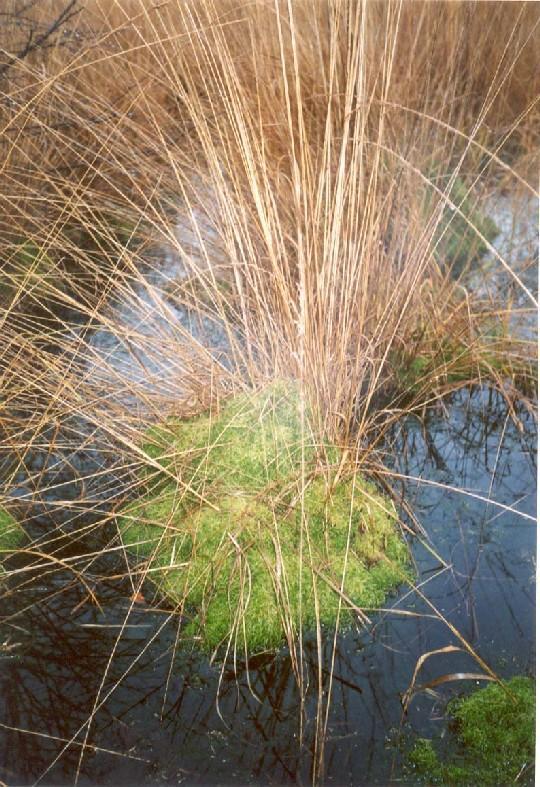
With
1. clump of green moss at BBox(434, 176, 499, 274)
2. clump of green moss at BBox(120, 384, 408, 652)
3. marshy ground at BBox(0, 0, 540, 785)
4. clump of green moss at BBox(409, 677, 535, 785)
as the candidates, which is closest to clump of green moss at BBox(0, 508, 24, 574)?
marshy ground at BBox(0, 0, 540, 785)

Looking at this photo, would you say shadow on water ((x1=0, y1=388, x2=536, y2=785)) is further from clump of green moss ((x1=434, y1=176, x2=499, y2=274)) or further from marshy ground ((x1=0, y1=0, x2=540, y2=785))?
clump of green moss ((x1=434, y1=176, x2=499, y2=274))

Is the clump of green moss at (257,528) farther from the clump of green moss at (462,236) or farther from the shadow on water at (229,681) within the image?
the clump of green moss at (462,236)

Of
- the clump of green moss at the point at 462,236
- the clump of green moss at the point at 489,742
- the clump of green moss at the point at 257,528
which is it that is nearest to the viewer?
the clump of green moss at the point at 489,742

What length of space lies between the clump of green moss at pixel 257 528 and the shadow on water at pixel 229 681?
0.16ft

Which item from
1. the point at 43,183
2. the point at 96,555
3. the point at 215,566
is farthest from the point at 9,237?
the point at 215,566

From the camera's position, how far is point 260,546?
1303mm

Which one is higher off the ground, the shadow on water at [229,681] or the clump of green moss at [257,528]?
Answer: the clump of green moss at [257,528]

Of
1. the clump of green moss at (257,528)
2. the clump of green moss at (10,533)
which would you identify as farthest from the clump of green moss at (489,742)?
the clump of green moss at (10,533)

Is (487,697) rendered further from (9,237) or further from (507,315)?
(9,237)

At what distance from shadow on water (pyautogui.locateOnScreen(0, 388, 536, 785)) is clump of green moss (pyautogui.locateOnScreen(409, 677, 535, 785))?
25mm

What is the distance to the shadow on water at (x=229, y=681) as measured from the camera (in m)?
1.11

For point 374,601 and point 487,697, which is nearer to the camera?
point 487,697

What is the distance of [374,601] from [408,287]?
0.57 meters

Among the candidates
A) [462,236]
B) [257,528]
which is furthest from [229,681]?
[462,236]
